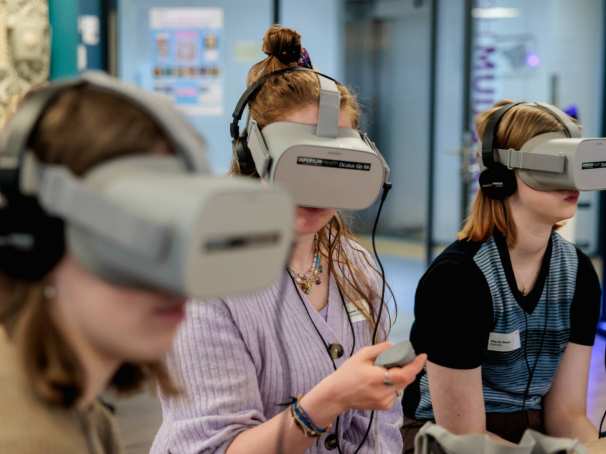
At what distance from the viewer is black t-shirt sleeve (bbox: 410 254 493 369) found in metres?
1.82

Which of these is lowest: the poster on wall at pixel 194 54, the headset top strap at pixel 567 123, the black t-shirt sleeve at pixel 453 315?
the black t-shirt sleeve at pixel 453 315

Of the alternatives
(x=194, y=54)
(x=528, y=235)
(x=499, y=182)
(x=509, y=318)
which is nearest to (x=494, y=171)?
(x=499, y=182)

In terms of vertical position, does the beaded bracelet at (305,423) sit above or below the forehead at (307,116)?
below

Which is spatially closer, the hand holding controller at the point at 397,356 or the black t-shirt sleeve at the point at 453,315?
the hand holding controller at the point at 397,356

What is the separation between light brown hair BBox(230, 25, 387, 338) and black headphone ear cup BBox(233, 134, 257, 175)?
2cm

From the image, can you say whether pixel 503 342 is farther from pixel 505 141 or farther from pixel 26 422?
pixel 26 422

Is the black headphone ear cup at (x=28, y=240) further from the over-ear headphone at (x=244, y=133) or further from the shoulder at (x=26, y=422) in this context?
the over-ear headphone at (x=244, y=133)

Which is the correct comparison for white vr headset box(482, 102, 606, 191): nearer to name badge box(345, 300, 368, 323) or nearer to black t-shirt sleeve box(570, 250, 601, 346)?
black t-shirt sleeve box(570, 250, 601, 346)

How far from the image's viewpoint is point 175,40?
250 inches

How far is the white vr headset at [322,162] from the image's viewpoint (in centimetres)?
129

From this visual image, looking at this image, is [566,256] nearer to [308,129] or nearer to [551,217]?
[551,217]

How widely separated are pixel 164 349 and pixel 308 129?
69 cm

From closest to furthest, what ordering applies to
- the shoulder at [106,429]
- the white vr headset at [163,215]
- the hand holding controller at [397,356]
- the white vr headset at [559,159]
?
the white vr headset at [163,215] → the shoulder at [106,429] → the hand holding controller at [397,356] → the white vr headset at [559,159]

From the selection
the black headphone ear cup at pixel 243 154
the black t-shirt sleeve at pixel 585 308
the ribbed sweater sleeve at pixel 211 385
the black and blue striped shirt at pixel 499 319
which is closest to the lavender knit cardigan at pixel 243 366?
the ribbed sweater sleeve at pixel 211 385
